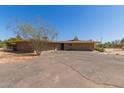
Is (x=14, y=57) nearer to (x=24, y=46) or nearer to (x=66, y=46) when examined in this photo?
(x=24, y=46)

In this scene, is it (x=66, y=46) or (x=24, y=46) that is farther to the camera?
(x=66, y=46)

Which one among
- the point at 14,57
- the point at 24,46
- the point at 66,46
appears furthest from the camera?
the point at 66,46

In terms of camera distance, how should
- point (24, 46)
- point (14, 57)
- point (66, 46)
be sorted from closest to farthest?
point (14, 57) → point (24, 46) → point (66, 46)

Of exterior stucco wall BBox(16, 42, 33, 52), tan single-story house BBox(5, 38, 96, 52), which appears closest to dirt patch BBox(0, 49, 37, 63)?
exterior stucco wall BBox(16, 42, 33, 52)

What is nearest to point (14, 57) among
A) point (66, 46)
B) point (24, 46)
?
point (24, 46)

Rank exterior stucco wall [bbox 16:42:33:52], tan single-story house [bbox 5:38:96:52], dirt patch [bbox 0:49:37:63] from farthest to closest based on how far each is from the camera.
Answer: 1. tan single-story house [bbox 5:38:96:52]
2. exterior stucco wall [bbox 16:42:33:52]
3. dirt patch [bbox 0:49:37:63]

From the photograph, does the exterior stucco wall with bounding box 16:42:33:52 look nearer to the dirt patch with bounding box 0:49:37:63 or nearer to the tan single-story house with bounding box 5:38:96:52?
the tan single-story house with bounding box 5:38:96:52

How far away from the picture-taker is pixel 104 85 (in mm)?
5426

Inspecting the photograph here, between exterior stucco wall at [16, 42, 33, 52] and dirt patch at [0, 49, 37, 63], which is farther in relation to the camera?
exterior stucco wall at [16, 42, 33, 52]

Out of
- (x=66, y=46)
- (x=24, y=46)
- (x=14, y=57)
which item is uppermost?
(x=24, y=46)
